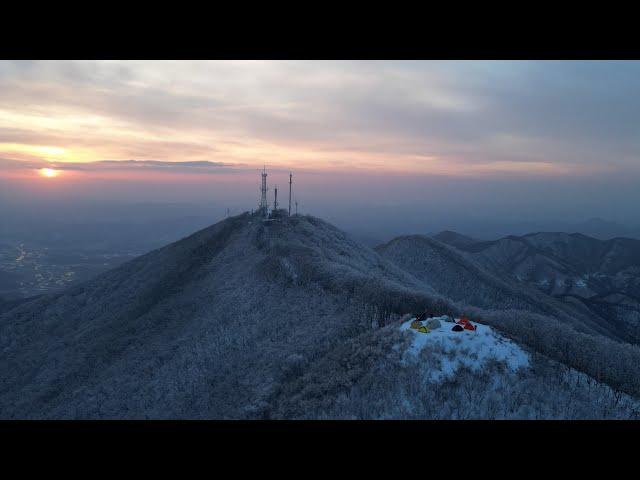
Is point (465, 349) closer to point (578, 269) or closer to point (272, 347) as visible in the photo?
point (272, 347)

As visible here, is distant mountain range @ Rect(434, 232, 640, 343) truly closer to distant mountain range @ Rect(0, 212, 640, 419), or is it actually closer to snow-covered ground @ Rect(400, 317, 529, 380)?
distant mountain range @ Rect(0, 212, 640, 419)

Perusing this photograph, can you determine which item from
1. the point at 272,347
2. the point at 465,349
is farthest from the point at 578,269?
the point at 465,349

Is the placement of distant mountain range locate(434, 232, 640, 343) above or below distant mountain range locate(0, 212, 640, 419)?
below

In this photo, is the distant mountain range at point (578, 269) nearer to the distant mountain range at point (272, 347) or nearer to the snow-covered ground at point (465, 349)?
the distant mountain range at point (272, 347)

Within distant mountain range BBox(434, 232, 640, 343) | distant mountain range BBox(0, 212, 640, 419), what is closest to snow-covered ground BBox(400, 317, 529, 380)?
distant mountain range BBox(0, 212, 640, 419)

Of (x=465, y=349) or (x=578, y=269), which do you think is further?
(x=578, y=269)
